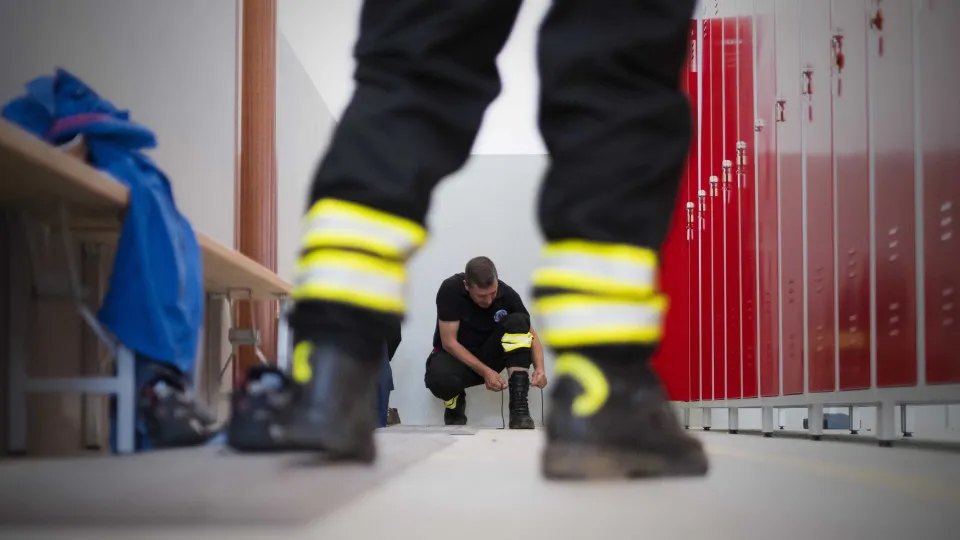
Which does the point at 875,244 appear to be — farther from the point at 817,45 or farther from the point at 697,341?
the point at 697,341

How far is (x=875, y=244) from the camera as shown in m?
2.18

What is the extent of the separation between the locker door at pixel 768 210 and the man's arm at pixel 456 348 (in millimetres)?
2198

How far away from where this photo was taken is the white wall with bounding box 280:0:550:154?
5559mm

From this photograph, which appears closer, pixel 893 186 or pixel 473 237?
pixel 893 186

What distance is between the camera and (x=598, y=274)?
76 centimetres

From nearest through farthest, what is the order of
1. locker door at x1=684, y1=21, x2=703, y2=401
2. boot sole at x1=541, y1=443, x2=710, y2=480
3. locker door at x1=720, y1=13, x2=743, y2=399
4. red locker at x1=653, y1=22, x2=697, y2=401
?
boot sole at x1=541, y1=443, x2=710, y2=480
locker door at x1=720, y1=13, x2=743, y2=399
locker door at x1=684, y1=21, x2=703, y2=401
red locker at x1=653, y1=22, x2=697, y2=401

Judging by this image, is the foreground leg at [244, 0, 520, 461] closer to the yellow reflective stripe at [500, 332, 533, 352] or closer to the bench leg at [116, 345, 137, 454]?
the bench leg at [116, 345, 137, 454]

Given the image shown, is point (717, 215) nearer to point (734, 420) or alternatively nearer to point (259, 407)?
point (734, 420)

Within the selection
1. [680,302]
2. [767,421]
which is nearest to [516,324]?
[680,302]

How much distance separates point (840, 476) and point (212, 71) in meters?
3.52

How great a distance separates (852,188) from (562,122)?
69.1 inches

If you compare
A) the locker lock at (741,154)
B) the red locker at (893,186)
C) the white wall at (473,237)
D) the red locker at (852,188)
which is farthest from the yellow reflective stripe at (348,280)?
the white wall at (473,237)

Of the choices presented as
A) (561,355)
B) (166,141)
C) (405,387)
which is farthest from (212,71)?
(561,355)

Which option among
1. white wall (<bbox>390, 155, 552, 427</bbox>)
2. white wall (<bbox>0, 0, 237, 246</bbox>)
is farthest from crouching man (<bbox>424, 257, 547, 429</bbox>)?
white wall (<bbox>0, 0, 237, 246</bbox>)
